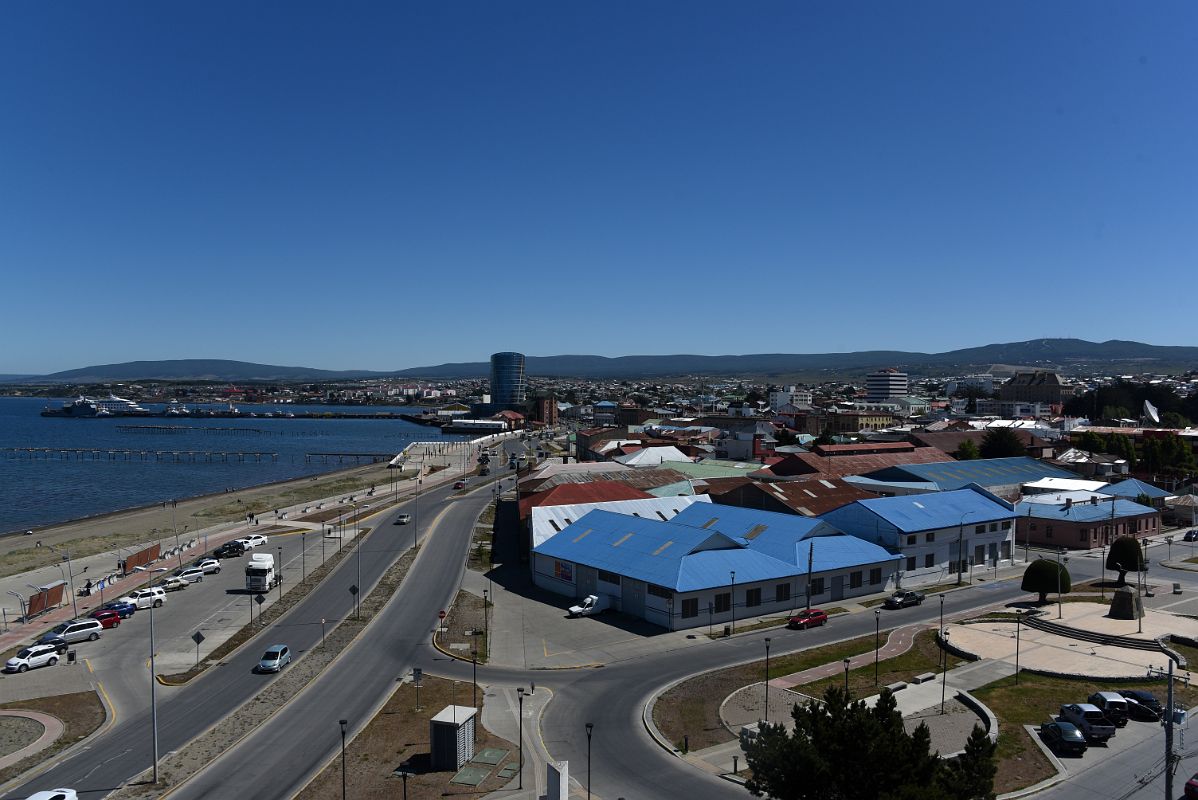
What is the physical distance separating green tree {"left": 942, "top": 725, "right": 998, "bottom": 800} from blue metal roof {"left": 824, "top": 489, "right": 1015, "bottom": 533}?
3180 cm

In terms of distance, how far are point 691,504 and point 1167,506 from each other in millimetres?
46543

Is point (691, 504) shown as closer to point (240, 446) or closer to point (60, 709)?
point (60, 709)

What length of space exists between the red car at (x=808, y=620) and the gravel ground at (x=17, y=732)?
29995 millimetres

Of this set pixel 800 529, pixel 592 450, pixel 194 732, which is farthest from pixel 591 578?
pixel 592 450

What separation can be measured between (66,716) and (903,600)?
3782 cm

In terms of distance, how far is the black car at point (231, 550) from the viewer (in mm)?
57188

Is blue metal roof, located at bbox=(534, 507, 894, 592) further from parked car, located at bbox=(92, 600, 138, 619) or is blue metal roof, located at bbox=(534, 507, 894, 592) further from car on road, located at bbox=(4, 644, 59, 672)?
car on road, located at bbox=(4, 644, 59, 672)

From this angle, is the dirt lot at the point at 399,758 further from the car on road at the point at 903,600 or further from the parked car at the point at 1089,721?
the car on road at the point at 903,600

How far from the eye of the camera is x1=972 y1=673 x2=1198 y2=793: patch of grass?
22.7m

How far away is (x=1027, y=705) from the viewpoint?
27906 mm

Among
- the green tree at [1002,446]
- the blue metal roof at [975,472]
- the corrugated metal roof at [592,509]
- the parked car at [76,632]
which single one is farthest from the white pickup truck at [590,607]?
the green tree at [1002,446]

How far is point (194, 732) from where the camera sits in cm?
2498

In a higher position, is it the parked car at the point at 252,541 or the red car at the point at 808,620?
the red car at the point at 808,620

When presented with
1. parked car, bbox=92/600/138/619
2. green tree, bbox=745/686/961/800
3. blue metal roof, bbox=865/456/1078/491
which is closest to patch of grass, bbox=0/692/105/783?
parked car, bbox=92/600/138/619
